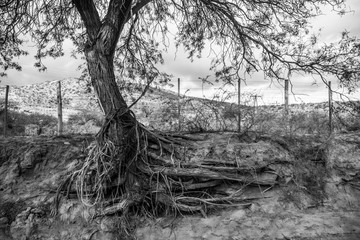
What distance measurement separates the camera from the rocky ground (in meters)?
4.03

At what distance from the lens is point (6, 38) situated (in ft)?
21.4

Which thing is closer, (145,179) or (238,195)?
(238,195)

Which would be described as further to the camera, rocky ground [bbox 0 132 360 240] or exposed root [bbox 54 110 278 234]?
exposed root [bbox 54 110 278 234]

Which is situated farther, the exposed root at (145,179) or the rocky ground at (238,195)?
the exposed root at (145,179)

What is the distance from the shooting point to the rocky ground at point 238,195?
4.03 m

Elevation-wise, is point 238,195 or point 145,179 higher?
point 145,179

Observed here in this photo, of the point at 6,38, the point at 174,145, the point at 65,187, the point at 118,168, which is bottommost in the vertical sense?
the point at 65,187

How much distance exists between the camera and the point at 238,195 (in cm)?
448

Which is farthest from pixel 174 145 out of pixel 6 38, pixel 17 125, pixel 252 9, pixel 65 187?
pixel 17 125

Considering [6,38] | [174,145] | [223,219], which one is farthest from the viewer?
[6,38]

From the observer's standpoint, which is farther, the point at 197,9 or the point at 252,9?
the point at 197,9

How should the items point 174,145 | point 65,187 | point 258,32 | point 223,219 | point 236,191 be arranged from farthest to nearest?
point 258,32, point 174,145, point 65,187, point 236,191, point 223,219

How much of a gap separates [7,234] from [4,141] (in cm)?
223

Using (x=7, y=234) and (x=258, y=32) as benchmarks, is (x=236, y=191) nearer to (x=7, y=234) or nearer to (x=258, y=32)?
(x=7, y=234)
